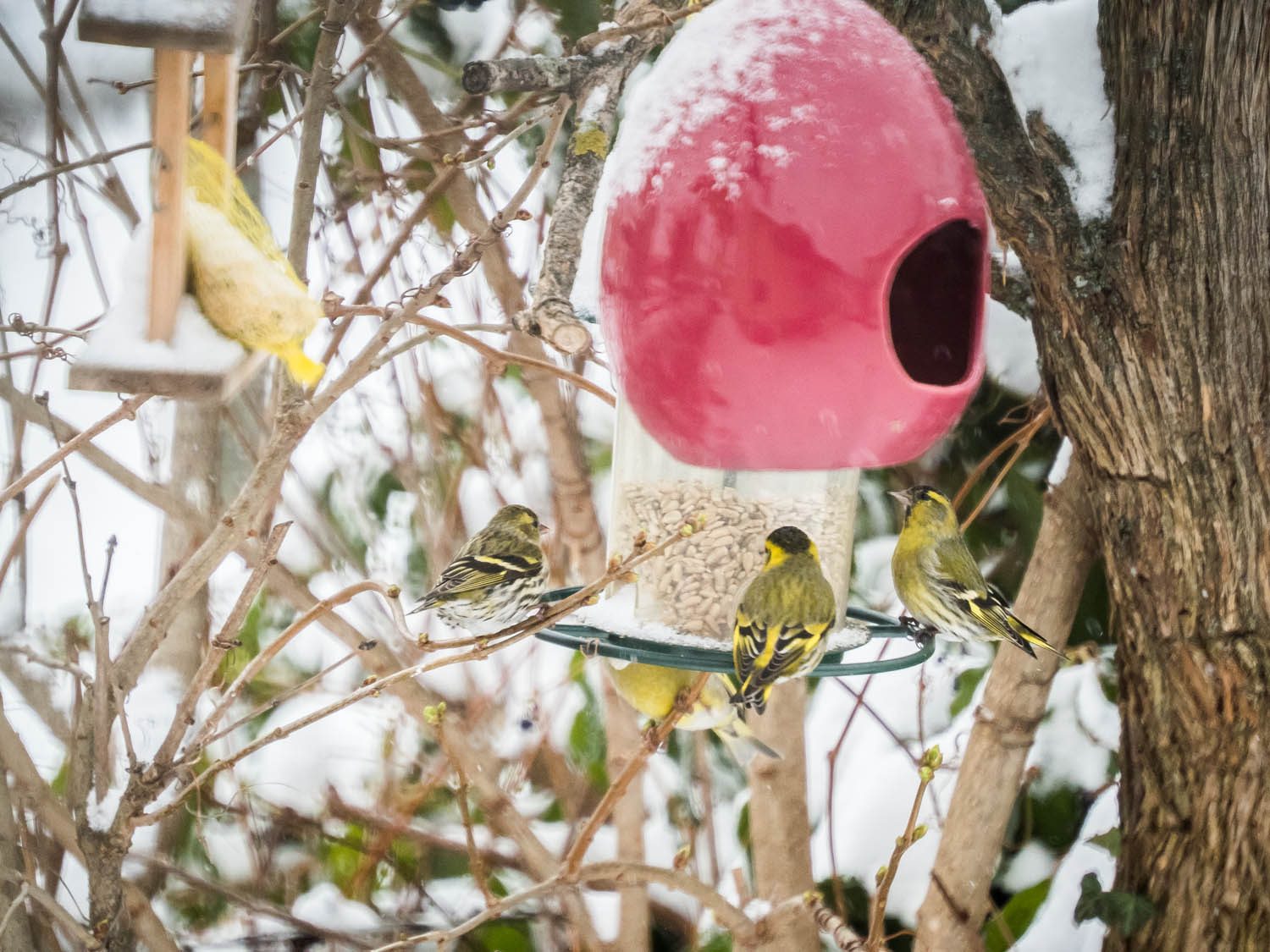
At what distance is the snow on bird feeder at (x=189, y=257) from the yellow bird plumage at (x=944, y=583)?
129 cm

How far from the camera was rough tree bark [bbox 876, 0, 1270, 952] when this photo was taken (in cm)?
176

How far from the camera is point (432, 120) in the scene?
2.71m

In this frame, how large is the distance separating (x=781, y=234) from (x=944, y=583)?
981 millimetres

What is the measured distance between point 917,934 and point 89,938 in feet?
4.87

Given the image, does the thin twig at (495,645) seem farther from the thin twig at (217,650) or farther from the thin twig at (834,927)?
the thin twig at (834,927)

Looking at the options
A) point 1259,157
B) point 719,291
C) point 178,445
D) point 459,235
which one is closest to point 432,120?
point 459,235

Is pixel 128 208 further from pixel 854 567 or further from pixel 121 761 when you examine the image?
pixel 854 567

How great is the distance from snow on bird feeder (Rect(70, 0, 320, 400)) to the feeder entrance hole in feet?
2.93

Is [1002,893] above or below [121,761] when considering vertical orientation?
below

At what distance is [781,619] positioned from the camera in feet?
5.88

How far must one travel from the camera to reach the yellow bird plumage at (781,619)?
1735 mm

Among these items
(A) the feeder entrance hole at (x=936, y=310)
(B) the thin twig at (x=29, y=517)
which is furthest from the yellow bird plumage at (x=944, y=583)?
(B) the thin twig at (x=29, y=517)

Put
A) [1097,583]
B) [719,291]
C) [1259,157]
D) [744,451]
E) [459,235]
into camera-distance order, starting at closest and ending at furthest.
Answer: [719,291]
[744,451]
[1259,157]
[1097,583]
[459,235]

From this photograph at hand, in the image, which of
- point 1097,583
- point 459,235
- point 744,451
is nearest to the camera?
point 744,451
